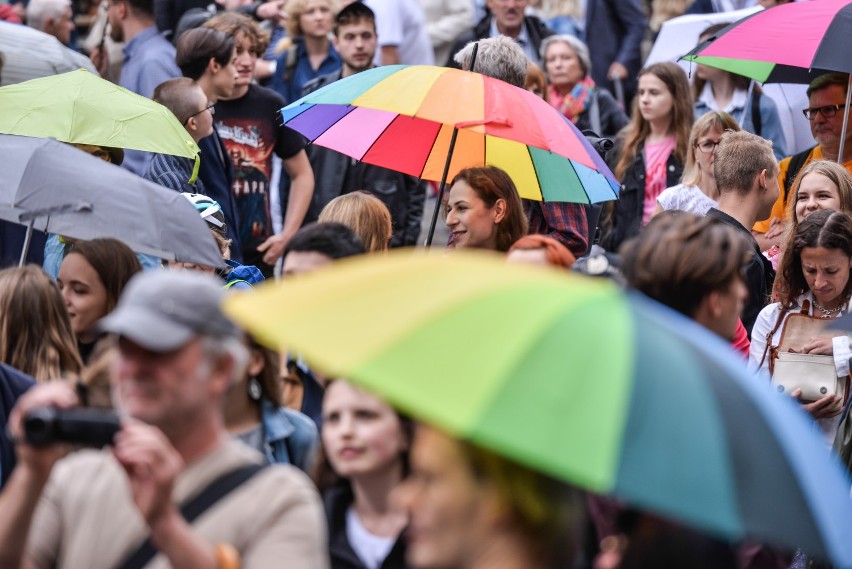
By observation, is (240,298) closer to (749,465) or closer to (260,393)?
(749,465)

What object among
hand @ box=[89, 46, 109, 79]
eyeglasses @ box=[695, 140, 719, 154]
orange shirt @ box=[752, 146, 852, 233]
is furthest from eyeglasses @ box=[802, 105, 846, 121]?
hand @ box=[89, 46, 109, 79]

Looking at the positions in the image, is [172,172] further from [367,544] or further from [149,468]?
[149,468]

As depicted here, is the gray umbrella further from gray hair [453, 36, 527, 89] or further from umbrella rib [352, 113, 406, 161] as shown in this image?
gray hair [453, 36, 527, 89]

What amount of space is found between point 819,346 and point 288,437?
9.74 ft

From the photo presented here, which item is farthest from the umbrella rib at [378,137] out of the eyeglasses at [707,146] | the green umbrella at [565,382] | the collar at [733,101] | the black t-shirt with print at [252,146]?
the green umbrella at [565,382]

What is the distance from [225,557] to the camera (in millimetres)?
3475

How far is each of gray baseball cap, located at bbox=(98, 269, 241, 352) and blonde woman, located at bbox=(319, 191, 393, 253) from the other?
3.63 metres

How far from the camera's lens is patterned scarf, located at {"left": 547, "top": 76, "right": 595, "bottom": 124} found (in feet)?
37.6

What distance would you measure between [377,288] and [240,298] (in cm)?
30

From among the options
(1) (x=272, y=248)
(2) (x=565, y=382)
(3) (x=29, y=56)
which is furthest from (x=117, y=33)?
(2) (x=565, y=382)

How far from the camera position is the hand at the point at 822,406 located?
711cm

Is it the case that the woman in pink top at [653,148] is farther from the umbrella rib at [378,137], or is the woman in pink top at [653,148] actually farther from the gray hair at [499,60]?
the umbrella rib at [378,137]

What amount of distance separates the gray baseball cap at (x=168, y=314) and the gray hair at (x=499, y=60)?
474cm

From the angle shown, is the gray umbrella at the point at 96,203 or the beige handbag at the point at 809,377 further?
the beige handbag at the point at 809,377
